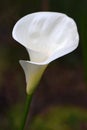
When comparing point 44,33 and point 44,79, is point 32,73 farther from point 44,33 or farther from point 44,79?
point 44,79

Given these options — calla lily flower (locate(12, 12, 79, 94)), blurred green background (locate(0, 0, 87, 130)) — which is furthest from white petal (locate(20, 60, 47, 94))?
blurred green background (locate(0, 0, 87, 130))

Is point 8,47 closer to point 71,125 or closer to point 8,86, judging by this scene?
point 8,86

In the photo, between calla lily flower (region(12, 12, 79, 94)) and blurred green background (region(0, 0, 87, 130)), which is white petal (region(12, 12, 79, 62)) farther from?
blurred green background (region(0, 0, 87, 130))

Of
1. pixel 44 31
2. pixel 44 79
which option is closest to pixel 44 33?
pixel 44 31

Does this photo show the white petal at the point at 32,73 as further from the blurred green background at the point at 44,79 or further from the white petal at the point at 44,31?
the blurred green background at the point at 44,79

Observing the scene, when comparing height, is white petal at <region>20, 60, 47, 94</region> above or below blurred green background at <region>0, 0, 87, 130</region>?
above
